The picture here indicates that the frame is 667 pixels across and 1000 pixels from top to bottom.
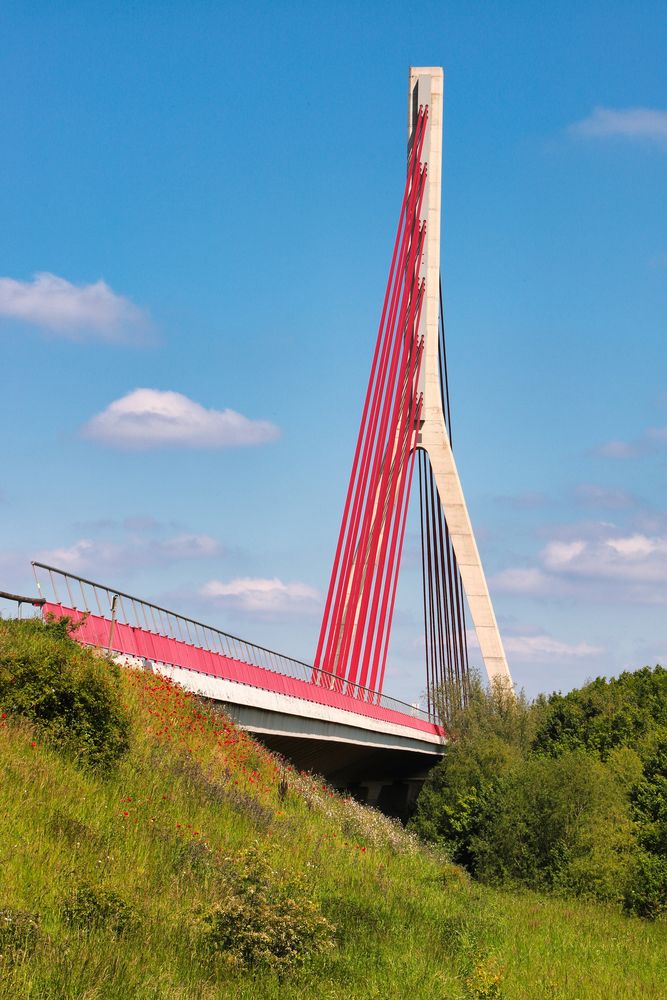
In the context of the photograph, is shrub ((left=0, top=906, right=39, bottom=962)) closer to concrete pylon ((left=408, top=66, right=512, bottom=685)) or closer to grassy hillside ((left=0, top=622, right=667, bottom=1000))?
grassy hillside ((left=0, top=622, right=667, bottom=1000))

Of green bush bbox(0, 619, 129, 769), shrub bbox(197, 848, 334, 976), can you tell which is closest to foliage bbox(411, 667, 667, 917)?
green bush bbox(0, 619, 129, 769)

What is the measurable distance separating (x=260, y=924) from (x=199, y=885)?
1325 mm

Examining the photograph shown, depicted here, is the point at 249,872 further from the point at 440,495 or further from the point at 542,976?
the point at 440,495

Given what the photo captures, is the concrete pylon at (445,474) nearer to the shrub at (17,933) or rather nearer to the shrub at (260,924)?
the shrub at (260,924)

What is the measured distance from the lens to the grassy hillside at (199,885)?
10977mm

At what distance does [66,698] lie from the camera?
16.3 metres

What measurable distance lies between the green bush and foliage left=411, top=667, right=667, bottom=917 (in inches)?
603

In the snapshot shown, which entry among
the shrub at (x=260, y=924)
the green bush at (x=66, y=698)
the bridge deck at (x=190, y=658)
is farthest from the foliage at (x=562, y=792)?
the shrub at (x=260, y=924)

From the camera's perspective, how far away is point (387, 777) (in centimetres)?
5656

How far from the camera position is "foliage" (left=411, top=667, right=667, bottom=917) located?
103 ft

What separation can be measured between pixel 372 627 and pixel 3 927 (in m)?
34.0

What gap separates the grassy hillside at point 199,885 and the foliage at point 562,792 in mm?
9058

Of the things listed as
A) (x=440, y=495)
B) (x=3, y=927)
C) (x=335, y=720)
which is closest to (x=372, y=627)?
(x=440, y=495)

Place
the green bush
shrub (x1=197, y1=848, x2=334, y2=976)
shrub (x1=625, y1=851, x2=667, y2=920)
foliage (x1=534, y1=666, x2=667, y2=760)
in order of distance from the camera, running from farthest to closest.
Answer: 1. foliage (x1=534, y1=666, x2=667, y2=760)
2. shrub (x1=625, y1=851, x2=667, y2=920)
3. the green bush
4. shrub (x1=197, y1=848, x2=334, y2=976)
